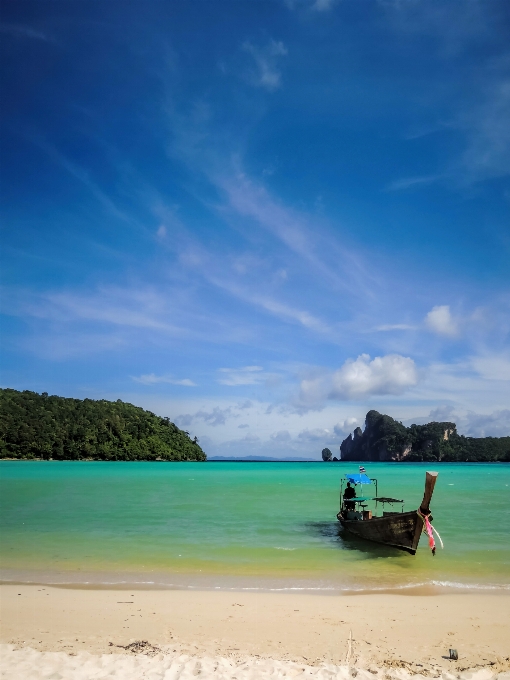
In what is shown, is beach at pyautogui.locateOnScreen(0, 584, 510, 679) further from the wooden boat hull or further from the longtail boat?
the wooden boat hull

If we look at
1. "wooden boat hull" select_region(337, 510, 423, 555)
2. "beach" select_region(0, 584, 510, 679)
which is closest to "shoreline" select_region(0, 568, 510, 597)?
"beach" select_region(0, 584, 510, 679)

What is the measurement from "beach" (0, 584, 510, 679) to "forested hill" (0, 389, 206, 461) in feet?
346

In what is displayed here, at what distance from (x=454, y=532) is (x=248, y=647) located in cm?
1433

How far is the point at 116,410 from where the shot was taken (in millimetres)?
133250

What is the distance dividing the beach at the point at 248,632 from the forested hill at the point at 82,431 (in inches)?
4155

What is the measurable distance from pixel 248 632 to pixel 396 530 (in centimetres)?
805

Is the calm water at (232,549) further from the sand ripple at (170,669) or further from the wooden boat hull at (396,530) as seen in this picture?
the sand ripple at (170,669)

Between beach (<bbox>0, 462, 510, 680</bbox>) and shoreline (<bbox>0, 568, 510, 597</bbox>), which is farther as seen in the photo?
shoreline (<bbox>0, 568, 510, 597</bbox>)

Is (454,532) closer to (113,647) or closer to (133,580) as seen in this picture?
(133,580)

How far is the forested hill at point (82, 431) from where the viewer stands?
105 metres

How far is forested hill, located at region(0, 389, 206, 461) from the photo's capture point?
10475 cm

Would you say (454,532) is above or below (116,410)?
below

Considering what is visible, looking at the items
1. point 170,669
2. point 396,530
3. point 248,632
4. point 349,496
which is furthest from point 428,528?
point 170,669

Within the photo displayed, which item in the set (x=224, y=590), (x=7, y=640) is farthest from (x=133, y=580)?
(x=7, y=640)
